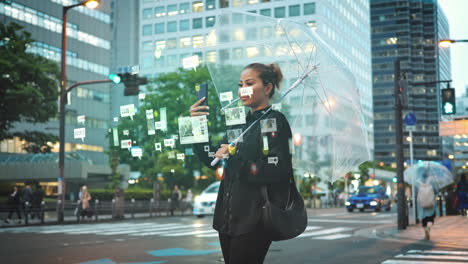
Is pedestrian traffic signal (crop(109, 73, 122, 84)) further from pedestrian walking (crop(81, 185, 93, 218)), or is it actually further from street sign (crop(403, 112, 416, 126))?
pedestrian walking (crop(81, 185, 93, 218))

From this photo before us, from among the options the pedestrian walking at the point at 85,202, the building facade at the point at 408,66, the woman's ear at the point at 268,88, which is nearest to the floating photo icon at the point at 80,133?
the woman's ear at the point at 268,88

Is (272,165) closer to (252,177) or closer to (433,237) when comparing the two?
(252,177)

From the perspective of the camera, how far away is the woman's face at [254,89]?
12.9 feet

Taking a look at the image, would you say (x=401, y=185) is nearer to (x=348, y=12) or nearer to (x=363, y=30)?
(x=348, y=12)

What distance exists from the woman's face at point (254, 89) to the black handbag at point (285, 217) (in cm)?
61

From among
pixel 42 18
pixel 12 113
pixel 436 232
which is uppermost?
pixel 42 18

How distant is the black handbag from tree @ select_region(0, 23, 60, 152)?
85.9 feet

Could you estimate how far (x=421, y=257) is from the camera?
11258 millimetres

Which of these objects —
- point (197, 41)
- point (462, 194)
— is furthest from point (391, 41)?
point (197, 41)

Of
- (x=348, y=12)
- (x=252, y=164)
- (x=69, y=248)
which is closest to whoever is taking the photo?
(x=252, y=164)

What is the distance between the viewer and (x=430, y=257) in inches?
443

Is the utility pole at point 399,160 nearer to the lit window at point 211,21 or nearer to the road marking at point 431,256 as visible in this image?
the road marking at point 431,256

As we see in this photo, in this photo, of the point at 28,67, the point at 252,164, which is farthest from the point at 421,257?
the point at 28,67

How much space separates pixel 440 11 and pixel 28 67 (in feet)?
587
